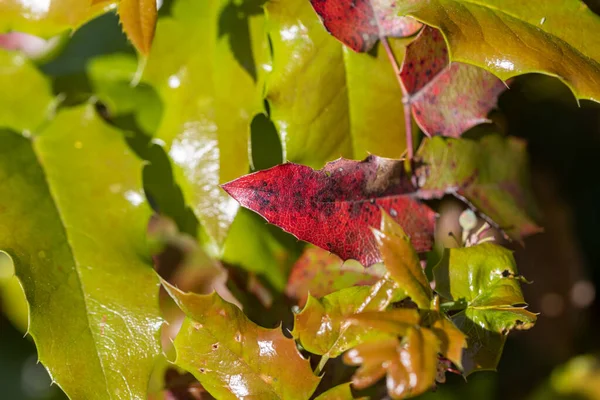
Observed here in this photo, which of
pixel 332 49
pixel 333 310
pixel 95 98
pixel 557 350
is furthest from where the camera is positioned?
pixel 557 350

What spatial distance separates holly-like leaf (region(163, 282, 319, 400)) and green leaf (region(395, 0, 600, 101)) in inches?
14.0

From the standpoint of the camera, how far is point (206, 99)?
33.0 inches

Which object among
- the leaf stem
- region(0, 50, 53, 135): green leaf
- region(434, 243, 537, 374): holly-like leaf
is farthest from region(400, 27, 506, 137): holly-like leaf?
region(0, 50, 53, 135): green leaf

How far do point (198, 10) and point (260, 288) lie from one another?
38cm

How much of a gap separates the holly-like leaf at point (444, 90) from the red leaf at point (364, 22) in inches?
1.6

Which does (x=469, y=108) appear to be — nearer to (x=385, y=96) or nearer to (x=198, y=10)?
(x=385, y=96)

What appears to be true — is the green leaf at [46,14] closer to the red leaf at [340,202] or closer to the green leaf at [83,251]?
the green leaf at [83,251]

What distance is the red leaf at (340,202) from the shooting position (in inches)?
25.4

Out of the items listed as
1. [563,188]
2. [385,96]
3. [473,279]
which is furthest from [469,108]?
Result: [563,188]

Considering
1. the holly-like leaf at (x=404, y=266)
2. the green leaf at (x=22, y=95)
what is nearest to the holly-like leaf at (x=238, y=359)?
the holly-like leaf at (x=404, y=266)

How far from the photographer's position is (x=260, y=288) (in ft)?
2.72

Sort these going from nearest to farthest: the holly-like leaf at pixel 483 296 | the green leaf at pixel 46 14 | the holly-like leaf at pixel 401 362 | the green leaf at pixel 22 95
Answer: the holly-like leaf at pixel 401 362 → the holly-like leaf at pixel 483 296 → the green leaf at pixel 46 14 → the green leaf at pixel 22 95

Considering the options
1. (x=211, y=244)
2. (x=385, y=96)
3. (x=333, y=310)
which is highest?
(x=385, y=96)

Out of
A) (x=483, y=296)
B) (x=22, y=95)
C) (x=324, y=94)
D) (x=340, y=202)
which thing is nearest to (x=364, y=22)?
(x=324, y=94)
